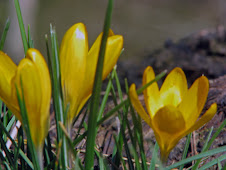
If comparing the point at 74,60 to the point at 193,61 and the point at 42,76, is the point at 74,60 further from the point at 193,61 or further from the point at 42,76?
the point at 193,61

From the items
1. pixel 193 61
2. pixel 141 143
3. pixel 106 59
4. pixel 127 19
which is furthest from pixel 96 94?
pixel 127 19

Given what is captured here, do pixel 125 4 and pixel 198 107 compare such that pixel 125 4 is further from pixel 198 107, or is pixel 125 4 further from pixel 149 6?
pixel 198 107

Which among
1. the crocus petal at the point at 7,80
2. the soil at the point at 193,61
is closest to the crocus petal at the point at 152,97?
the crocus petal at the point at 7,80

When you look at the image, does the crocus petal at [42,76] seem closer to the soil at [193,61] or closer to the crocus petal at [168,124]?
the crocus petal at [168,124]

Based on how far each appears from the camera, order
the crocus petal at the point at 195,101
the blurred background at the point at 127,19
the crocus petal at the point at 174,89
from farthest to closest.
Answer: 1. the blurred background at the point at 127,19
2. the crocus petal at the point at 174,89
3. the crocus petal at the point at 195,101

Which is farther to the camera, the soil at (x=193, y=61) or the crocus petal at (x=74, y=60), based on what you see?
the soil at (x=193, y=61)
